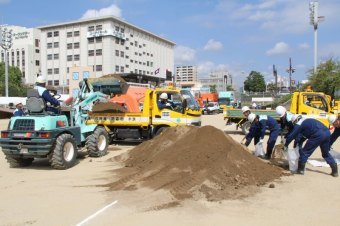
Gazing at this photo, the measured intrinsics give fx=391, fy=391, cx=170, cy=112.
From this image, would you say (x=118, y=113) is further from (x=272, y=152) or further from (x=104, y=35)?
(x=104, y=35)

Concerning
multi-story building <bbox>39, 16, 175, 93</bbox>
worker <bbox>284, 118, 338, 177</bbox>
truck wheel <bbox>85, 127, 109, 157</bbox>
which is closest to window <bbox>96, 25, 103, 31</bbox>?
multi-story building <bbox>39, 16, 175, 93</bbox>

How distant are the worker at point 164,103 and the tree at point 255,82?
88303 millimetres

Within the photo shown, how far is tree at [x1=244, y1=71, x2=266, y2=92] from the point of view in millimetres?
100894

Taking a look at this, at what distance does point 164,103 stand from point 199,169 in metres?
6.85

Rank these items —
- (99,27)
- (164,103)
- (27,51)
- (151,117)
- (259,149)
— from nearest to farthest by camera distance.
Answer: (259,149) → (151,117) → (164,103) → (99,27) → (27,51)

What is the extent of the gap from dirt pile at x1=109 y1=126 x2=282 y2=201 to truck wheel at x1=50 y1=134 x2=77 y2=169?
4.99 feet

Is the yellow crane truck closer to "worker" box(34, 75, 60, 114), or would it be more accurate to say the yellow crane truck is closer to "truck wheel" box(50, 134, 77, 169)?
"truck wheel" box(50, 134, 77, 169)

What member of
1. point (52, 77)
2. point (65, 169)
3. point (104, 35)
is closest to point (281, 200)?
point (65, 169)

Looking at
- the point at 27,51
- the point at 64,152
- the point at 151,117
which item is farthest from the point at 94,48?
the point at 64,152

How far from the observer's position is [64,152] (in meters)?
10.4

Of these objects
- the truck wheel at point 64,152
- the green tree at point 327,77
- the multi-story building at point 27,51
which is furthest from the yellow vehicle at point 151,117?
the multi-story building at point 27,51

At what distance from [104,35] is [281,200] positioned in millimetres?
85784

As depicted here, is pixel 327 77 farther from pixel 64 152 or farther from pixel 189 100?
pixel 64 152

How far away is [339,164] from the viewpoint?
1088 centimetres
